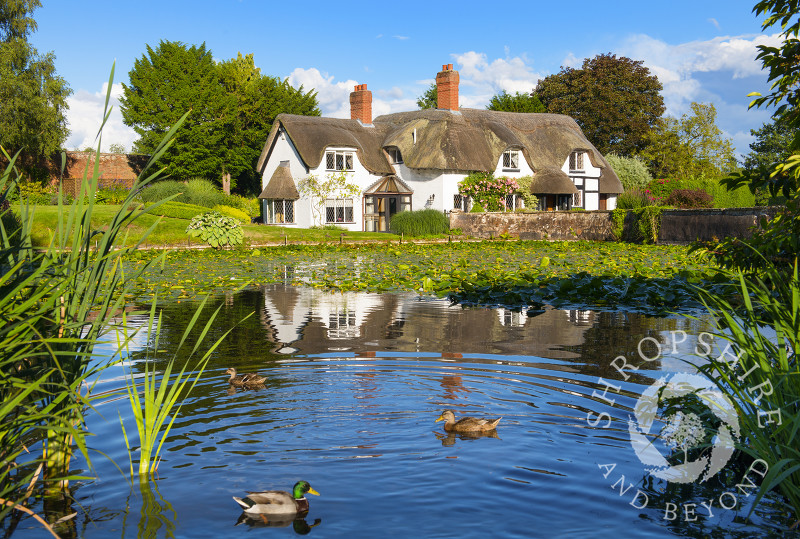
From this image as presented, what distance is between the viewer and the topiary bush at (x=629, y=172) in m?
63.3

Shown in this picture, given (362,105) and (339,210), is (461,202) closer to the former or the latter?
(339,210)

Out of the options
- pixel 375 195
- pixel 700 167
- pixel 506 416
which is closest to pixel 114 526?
pixel 506 416

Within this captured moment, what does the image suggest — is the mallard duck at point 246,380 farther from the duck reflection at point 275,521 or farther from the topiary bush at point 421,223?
the topiary bush at point 421,223

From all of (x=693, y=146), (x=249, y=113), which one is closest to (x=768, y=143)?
(x=693, y=146)

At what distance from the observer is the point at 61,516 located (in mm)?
4910

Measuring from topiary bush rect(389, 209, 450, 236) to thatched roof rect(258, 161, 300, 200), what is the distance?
983 centimetres

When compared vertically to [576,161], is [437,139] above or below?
above

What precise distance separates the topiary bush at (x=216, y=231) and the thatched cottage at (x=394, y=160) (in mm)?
17278

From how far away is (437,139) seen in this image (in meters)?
49.0

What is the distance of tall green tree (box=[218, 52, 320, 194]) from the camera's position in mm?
60219

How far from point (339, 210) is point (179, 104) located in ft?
55.4

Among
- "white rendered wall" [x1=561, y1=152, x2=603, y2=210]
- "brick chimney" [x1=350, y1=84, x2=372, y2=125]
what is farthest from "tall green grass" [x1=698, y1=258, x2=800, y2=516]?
"white rendered wall" [x1=561, y1=152, x2=603, y2=210]

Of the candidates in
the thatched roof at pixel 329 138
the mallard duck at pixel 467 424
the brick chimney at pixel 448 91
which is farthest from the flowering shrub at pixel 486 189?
the mallard duck at pixel 467 424

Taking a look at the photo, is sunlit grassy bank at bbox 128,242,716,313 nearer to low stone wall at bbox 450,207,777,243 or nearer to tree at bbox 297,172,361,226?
low stone wall at bbox 450,207,777,243
